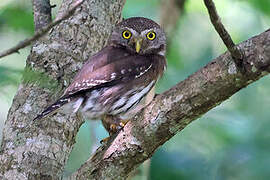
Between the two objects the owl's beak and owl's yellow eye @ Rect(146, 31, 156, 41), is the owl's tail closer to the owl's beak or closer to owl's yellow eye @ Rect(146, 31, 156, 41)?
the owl's beak

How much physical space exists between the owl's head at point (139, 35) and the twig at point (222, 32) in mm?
2692

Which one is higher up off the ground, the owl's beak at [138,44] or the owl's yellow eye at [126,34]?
the owl's yellow eye at [126,34]

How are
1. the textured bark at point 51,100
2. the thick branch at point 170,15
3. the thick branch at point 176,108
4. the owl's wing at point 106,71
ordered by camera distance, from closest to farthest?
the thick branch at point 176,108 → the textured bark at point 51,100 → the owl's wing at point 106,71 → the thick branch at point 170,15

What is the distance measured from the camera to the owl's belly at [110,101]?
4.91 metres

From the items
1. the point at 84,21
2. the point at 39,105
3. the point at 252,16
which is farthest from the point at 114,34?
the point at 252,16

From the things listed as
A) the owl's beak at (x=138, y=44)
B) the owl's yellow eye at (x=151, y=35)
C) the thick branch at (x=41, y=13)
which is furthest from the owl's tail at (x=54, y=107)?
the owl's yellow eye at (x=151, y=35)

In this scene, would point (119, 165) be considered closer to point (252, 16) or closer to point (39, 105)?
point (39, 105)

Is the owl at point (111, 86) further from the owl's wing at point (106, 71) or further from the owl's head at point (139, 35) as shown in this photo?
the owl's head at point (139, 35)

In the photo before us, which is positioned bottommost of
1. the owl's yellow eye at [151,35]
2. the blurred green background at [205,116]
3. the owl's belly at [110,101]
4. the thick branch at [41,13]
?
the blurred green background at [205,116]

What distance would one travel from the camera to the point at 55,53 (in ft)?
15.6

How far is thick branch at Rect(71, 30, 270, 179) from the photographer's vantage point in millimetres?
3117


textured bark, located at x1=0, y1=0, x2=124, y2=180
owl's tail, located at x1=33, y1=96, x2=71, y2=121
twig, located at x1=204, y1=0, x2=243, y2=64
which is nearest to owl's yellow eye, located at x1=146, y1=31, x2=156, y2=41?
textured bark, located at x1=0, y1=0, x2=124, y2=180

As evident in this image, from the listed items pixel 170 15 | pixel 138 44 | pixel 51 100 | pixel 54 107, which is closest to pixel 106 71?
pixel 51 100

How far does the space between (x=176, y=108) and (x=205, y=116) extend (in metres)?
2.78
